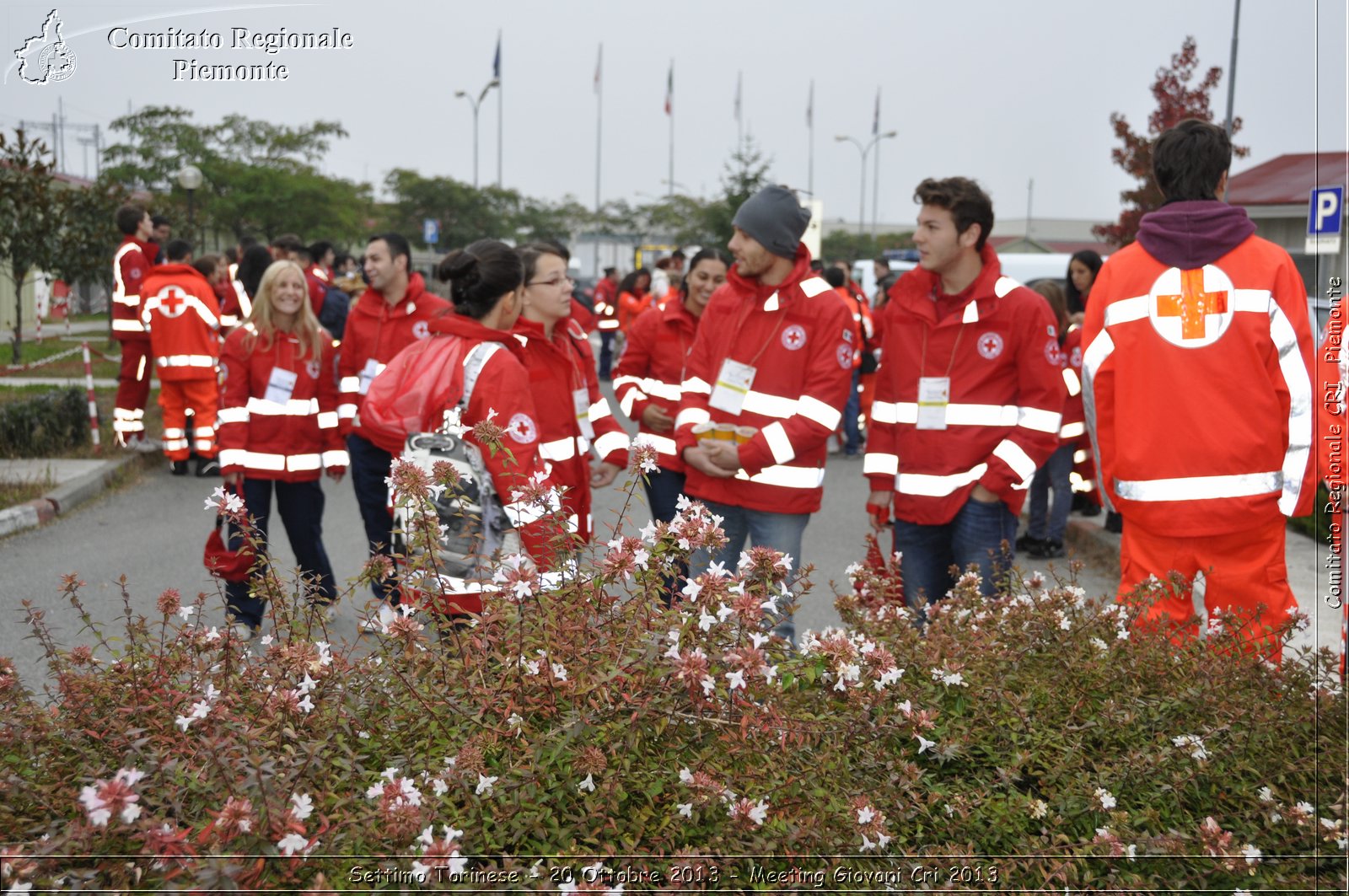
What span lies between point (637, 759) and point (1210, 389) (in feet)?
8.27

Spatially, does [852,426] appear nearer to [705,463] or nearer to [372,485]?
[372,485]

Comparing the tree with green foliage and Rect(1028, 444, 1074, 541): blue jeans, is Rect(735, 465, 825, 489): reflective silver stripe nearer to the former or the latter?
Rect(1028, 444, 1074, 541): blue jeans

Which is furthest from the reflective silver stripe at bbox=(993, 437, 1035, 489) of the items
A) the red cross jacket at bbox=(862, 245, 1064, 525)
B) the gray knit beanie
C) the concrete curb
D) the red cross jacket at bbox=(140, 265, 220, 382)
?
the red cross jacket at bbox=(140, 265, 220, 382)

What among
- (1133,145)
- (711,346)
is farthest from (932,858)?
(1133,145)

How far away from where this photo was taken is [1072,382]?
9.41 metres

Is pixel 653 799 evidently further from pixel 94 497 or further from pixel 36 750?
pixel 94 497

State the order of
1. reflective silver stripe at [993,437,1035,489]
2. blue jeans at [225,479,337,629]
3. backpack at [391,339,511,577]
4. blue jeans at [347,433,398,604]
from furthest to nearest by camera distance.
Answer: blue jeans at [347,433,398,604] < blue jeans at [225,479,337,629] < reflective silver stripe at [993,437,1035,489] < backpack at [391,339,511,577]

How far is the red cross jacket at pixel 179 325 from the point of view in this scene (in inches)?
471

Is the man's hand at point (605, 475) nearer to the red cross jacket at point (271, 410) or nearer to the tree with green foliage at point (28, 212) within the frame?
the red cross jacket at point (271, 410)

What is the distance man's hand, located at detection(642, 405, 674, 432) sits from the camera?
22.8ft

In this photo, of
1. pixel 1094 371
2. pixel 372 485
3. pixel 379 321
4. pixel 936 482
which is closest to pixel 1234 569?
pixel 1094 371

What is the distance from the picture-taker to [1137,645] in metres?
3.45

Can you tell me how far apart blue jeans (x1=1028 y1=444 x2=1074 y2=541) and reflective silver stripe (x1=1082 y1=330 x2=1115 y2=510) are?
4806 millimetres

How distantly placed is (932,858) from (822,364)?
2862 millimetres
